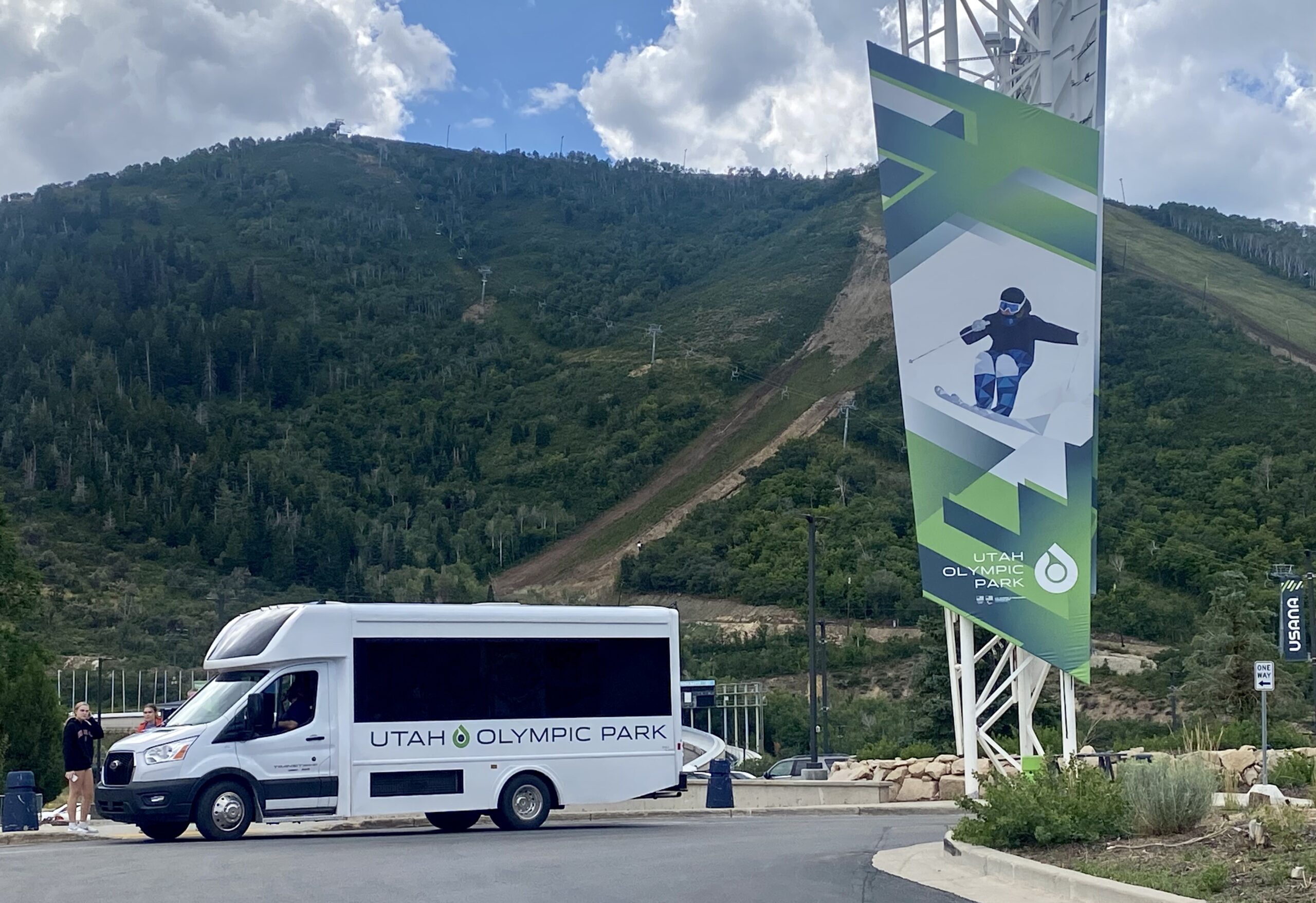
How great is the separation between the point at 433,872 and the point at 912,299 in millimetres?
11599

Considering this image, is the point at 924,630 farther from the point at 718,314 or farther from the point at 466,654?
the point at 718,314

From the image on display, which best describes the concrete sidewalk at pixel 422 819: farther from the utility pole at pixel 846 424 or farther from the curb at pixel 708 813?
the utility pole at pixel 846 424

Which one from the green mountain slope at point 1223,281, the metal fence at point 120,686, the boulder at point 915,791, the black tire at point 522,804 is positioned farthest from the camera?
the green mountain slope at point 1223,281

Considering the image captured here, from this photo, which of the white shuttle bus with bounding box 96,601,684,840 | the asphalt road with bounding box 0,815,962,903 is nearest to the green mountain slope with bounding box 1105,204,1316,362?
the white shuttle bus with bounding box 96,601,684,840

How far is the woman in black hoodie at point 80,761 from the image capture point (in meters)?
19.5

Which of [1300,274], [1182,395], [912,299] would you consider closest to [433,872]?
[912,299]

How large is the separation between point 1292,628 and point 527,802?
61.8ft

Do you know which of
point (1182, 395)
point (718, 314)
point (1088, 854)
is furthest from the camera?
point (718, 314)

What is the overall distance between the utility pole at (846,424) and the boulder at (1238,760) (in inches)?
3131

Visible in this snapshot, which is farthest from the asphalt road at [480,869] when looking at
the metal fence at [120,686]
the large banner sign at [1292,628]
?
the metal fence at [120,686]

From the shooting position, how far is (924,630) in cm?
4000

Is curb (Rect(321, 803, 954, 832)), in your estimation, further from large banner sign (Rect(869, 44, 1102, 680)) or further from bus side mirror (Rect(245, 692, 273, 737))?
large banner sign (Rect(869, 44, 1102, 680))

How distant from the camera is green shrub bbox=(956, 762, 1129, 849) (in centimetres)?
1233

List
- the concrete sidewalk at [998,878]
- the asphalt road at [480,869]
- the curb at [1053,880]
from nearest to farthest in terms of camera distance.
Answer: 1. the curb at [1053,880]
2. the concrete sidewalk at [998,878]
3. the asphalt road at [480,869]
